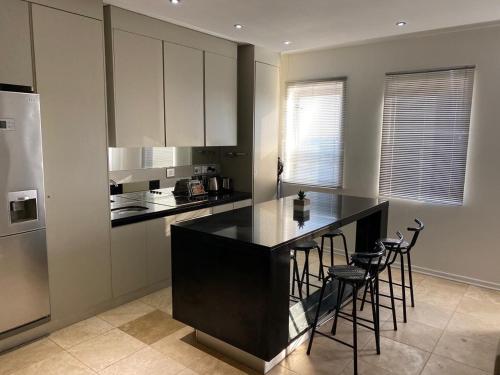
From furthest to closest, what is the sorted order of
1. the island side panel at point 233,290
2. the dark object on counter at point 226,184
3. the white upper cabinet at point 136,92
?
the dark object on counter at point 226,184
the white upper cabinet at point 136,92
the island side panel at point 233,290

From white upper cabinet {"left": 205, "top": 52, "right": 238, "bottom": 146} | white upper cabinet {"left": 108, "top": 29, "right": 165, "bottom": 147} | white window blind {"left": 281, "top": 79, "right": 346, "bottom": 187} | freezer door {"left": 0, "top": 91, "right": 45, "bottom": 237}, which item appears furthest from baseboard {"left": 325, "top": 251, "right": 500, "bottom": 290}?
freezer door {"left": 0, "top": 91, "right": 45, "bottom": 237}

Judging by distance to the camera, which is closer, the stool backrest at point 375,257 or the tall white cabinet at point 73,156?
the stool backrest at point 375,257

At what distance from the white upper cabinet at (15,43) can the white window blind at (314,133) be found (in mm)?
3374

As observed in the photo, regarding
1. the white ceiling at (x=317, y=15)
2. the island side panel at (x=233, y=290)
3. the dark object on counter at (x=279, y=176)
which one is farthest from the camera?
the dark object on counter at (x=279, y=176)

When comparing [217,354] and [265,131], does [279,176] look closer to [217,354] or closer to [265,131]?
[265,131]

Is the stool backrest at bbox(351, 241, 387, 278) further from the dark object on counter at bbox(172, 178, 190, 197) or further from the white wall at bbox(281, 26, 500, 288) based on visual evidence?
the dark object on counter at bbox(172, 178, 190, 197)

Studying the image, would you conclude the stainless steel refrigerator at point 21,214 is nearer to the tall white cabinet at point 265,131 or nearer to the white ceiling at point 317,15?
the white ceiling at point 317,15

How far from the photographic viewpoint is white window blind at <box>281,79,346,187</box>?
4.84 meters

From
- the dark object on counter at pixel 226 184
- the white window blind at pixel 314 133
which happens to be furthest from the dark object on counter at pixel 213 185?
the white window blind at pixel 314 133

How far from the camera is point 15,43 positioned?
8.43 ft

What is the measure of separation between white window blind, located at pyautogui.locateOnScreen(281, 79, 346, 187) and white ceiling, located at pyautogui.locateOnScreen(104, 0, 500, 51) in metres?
0.95

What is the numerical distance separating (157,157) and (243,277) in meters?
2.30

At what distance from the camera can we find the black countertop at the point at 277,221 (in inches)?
94.6

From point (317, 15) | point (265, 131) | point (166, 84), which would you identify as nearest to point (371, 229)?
point (265, 131)
